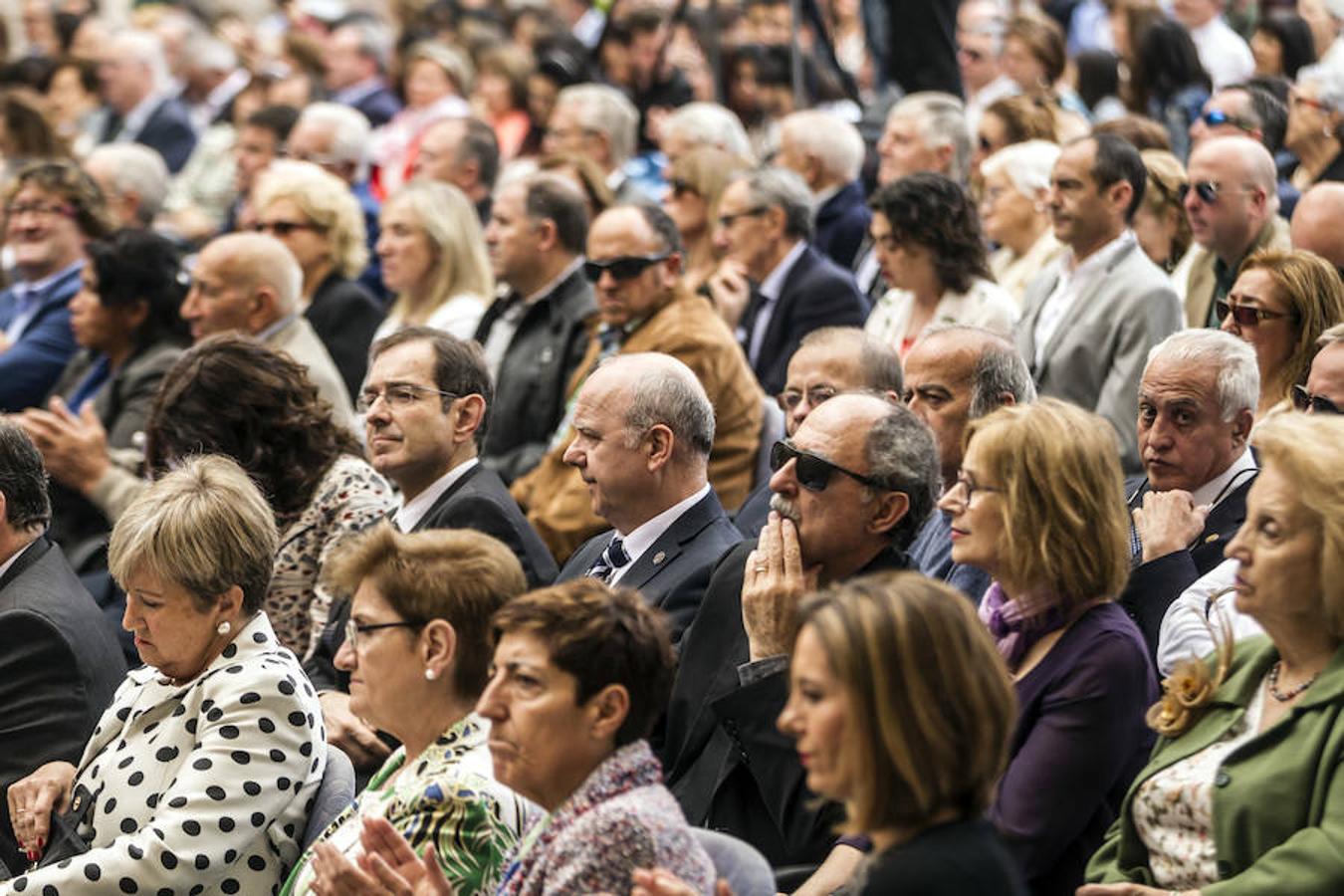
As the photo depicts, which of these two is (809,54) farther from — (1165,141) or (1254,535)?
(1254,535)

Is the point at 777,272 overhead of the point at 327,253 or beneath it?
overhead

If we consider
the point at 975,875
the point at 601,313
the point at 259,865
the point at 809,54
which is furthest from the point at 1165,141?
the point at 975,875

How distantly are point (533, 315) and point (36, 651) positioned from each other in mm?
2882

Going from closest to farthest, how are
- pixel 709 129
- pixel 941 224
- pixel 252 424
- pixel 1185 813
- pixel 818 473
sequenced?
pixel 1185 813 → pixel 818 473 → pixel 252 424 → pixel 941 224 → pixel 709 129

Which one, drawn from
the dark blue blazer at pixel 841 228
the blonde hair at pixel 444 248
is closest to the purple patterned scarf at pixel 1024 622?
the blonde hair at pixel 444 248

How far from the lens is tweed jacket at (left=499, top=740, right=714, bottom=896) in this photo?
2.99 meters

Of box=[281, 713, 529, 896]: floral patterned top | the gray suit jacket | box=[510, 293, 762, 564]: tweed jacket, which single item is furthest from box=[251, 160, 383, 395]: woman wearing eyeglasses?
box=[281, 713, 529, 896]: floral patterned top

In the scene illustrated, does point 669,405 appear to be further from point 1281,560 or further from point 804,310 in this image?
point 804,310

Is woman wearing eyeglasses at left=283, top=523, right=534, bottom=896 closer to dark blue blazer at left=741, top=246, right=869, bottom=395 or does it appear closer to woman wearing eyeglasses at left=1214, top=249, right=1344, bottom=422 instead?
woman wearing eyeglasses at left=1214, top=249, right=1344, bottom=422

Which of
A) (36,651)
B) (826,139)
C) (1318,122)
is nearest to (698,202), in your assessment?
(826,139)

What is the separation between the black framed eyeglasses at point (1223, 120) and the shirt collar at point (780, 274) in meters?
1.47

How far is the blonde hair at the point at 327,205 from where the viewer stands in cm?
761

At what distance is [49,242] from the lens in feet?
25.6

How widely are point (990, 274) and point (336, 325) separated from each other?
250 cm
